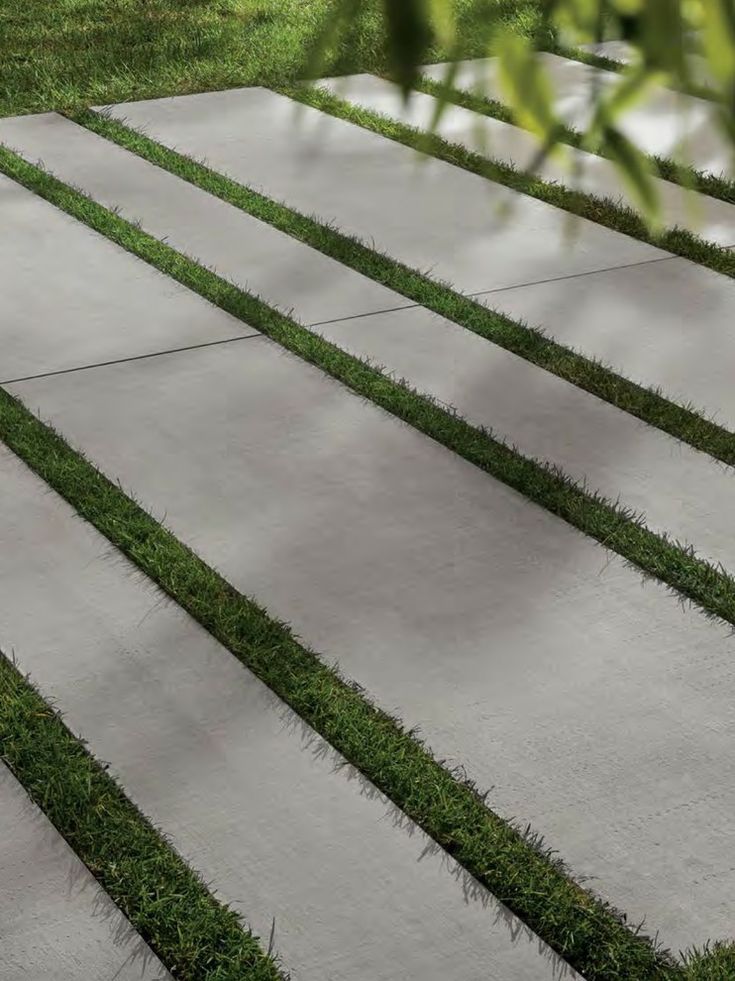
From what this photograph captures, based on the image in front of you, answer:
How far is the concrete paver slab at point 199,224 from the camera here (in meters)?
4.62

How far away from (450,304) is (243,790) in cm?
224

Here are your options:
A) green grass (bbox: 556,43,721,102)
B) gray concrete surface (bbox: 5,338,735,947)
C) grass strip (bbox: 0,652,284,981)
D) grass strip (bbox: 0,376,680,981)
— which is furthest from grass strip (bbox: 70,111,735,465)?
green grass (bbox: 556,43,721,102)

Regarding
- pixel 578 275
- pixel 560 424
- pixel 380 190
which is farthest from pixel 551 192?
pixel 560 424

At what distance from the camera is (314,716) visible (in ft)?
9.32

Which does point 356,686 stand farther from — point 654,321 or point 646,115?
point 646,115

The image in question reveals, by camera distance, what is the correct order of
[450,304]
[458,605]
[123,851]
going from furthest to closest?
[450,304] → [458,605] → [123,851]

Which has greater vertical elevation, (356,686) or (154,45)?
(356,686)

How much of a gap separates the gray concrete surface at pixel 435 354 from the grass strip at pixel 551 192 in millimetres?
502

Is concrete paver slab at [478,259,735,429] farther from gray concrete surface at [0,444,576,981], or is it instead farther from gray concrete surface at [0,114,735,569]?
gray concrete surface at [0,444,576,981]

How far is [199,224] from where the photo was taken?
5156 mm

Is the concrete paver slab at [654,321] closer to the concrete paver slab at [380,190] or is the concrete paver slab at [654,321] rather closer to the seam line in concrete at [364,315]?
the concrete paver slab at [380,190]

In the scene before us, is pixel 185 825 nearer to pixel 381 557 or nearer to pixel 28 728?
pixel 28 728

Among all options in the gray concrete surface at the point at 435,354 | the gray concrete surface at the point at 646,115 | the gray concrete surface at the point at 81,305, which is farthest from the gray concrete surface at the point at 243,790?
the gray concrete surface at the point at 646,115

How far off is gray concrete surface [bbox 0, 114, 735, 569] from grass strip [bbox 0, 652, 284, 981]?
1.45m
